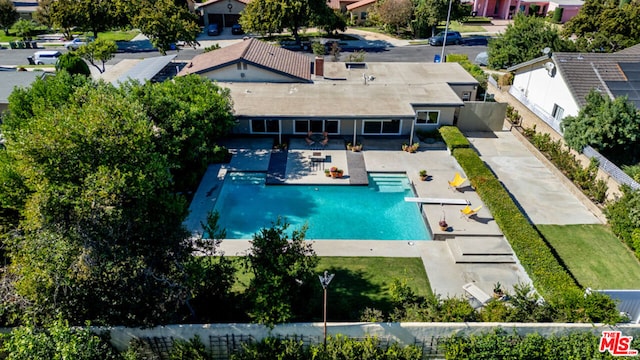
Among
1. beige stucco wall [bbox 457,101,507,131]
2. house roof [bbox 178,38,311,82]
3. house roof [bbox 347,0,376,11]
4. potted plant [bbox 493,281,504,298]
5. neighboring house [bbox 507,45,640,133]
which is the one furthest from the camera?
house roof [bbox 347,0,376,11]

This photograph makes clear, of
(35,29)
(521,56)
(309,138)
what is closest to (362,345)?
(309,138)

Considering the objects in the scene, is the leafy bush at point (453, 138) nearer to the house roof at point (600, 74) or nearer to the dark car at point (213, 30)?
the house roof at point (600, 74)

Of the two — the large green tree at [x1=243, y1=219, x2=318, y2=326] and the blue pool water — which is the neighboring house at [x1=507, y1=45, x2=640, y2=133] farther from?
the large green tree at [x1=243, y1=219, x2=318, y2=326]

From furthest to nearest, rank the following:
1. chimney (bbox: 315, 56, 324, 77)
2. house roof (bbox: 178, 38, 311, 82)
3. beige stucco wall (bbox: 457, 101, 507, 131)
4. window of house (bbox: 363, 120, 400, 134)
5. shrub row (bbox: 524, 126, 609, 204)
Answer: chimney (bbox: 315, 56, 324, 77) < house roof (bbox: 178, 38, 311, 82) < beige stucco wall (bbox: 457, 101, 507, 131) < window of house (bbox: 363, 120, 400, 134) < shrub row (bbox: 524, 126, 609, 204)

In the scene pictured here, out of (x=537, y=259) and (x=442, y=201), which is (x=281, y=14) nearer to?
(x=442, y=201)

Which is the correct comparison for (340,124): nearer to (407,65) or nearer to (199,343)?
(407,65)

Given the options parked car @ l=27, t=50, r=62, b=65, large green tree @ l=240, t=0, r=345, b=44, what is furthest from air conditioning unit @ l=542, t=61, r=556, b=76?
parked car @ l=27, t=50, r=62, b=65

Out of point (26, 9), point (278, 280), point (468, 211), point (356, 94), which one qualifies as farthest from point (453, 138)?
point (26, 9)
